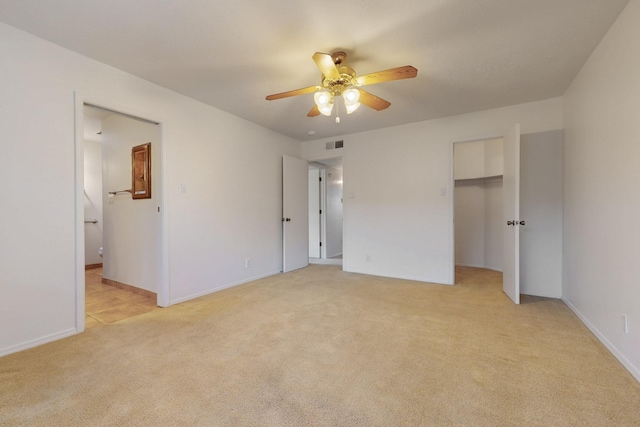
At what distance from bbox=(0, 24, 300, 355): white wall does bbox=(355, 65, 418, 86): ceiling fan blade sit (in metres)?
2.19

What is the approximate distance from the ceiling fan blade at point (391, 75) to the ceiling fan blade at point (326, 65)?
0.20 meters

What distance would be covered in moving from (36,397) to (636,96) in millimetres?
4035

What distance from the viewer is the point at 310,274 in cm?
454

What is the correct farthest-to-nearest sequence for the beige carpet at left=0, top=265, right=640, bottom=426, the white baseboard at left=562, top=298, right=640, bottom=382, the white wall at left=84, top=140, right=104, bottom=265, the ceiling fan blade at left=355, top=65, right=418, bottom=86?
the white wall at left=84, top=140, right=104, bottom=265
the ceiling fan blade at left=355, top=65, right=418, bottom=86
the white baseboard at left=562, top=298, right=640, bottom=382
the beige carpet at left=0, top=265, right=640, bottom=426

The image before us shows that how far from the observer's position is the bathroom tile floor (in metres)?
2.73

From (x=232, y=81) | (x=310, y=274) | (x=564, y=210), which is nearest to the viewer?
(x=232, y=81)

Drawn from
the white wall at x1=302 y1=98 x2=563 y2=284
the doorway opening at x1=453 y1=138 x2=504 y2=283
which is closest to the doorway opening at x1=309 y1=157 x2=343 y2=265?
the white wall at x1=302 y1=98 x2=563 y2=284

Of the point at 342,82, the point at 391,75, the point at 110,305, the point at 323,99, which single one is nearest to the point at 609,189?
the point at 391,75

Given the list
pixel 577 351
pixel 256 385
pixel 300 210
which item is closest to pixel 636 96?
pixel 577 351

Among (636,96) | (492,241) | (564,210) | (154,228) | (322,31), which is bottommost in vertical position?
(492,241)

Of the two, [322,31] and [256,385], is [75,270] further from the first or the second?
[322,31]

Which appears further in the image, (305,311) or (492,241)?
(492,241)

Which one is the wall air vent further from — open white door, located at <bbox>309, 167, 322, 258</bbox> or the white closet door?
the white closet door

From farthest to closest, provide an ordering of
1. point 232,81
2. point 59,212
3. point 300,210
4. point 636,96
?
point 300,210 → point 232,81 → point 59,212 → point 636,96
